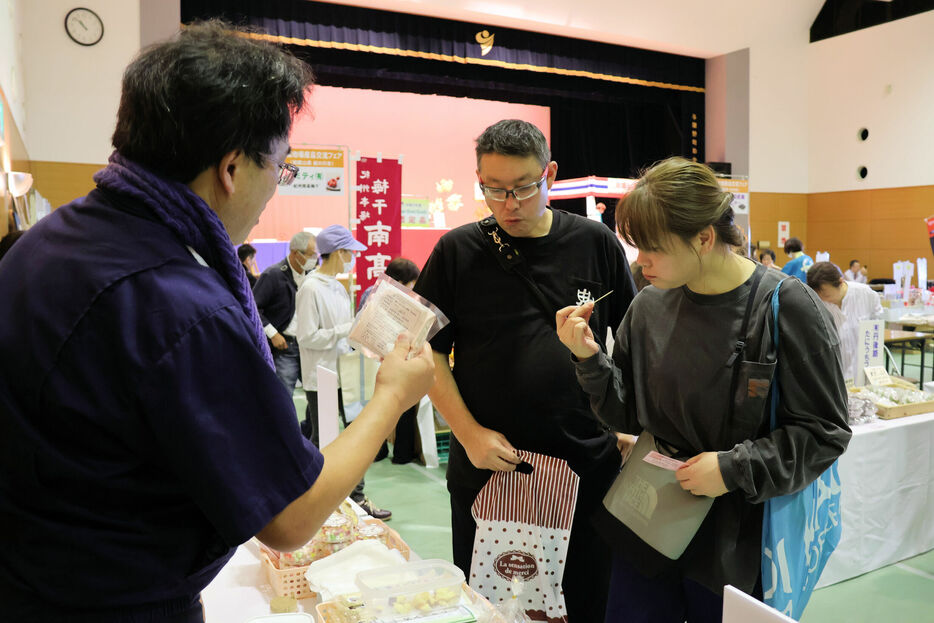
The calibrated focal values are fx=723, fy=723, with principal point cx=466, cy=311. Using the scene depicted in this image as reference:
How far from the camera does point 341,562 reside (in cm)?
167

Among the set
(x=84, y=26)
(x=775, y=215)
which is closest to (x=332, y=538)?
(x=84, y=26)

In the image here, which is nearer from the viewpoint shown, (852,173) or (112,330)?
(112,330)

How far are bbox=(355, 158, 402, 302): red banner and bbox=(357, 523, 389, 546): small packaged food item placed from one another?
4224mm

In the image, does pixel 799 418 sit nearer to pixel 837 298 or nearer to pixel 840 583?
pixel 840 583

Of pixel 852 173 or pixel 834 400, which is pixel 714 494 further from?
pixel 852 173

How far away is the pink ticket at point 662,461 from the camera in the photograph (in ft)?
4.99

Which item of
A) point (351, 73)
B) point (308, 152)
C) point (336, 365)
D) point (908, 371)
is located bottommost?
point (908, 371)

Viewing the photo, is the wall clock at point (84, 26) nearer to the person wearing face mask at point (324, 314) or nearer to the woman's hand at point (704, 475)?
the person wearing face mask at point (324, 314)

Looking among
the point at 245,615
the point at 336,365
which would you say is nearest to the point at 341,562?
the point at 245,615

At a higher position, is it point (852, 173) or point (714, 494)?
point (852, 173)

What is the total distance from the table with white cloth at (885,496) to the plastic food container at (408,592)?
2.40 m

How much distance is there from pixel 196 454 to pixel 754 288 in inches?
→ 46.1

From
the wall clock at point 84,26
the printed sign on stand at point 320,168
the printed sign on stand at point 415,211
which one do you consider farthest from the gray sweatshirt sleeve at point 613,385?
the printed sign on stand at point 415,211

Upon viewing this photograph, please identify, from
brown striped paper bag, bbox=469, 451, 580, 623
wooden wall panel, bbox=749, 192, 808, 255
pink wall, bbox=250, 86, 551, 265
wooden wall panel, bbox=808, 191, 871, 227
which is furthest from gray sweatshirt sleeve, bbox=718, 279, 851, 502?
wooden wall panel, bbox=808, 191, 871, 227
